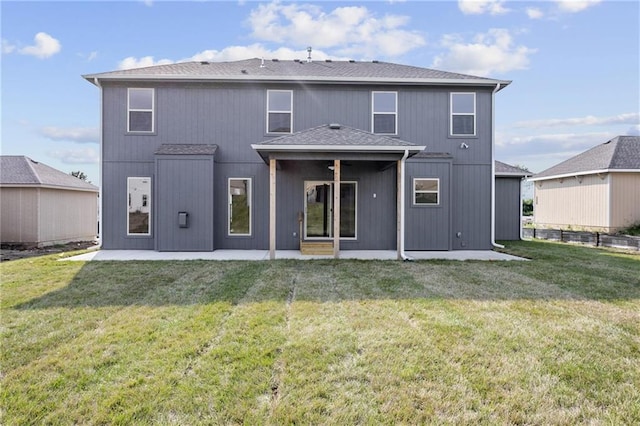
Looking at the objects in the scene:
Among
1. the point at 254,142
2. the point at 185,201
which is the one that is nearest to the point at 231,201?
the point at 185,201

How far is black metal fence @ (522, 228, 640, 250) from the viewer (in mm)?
11103

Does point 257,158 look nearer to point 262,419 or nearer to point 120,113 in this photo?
point 120,113

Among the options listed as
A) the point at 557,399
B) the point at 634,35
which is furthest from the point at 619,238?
the point at 557,399

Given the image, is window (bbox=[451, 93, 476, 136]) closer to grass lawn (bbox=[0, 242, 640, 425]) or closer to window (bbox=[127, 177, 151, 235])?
grass lawn (bbox=[0, 242, 640, 425])

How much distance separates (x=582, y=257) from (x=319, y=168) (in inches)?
313

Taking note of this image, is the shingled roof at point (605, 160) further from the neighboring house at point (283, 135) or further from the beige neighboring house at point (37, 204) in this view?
the beige neighboring house at point (37, 204)

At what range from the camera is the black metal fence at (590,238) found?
437 inches

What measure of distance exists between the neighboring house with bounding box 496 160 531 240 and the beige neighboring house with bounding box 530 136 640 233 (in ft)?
13.6

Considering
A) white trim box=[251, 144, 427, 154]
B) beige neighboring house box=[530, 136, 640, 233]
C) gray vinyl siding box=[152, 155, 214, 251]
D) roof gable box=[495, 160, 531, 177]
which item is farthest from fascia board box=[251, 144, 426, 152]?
beige neighboring house box=[530, 136, 640, 233]

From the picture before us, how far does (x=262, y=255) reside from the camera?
363 inches

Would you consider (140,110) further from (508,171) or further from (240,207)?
(508,171)

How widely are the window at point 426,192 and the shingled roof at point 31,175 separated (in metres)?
12.7

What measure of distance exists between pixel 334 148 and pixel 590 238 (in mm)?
11072

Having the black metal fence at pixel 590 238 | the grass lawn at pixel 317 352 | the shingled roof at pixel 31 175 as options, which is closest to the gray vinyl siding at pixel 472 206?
the grass lawn at pixel 317 352
